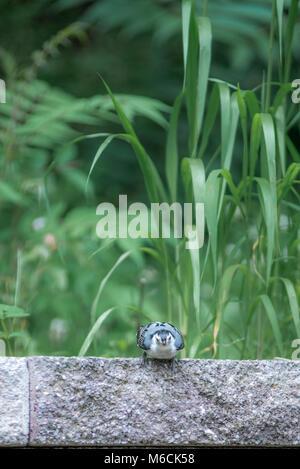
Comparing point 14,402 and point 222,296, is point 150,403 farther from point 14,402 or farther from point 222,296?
point 222,296

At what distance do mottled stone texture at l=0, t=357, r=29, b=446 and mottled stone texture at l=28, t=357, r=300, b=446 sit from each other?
1cm

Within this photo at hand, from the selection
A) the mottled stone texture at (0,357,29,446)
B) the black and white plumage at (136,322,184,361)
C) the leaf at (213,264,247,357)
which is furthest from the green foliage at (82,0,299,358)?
the mottled stone texture at (0,357,29,446)

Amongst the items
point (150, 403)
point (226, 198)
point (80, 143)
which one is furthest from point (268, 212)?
point (80, 143)

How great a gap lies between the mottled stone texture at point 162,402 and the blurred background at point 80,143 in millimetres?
233

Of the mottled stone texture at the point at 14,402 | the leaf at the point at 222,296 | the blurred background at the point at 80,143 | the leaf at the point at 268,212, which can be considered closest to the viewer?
the mottled stone texture at the point at 14,402

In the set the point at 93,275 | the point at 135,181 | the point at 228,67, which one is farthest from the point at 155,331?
the point at 228,67

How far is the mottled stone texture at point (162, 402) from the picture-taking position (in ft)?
4.24

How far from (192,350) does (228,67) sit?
2.83 m

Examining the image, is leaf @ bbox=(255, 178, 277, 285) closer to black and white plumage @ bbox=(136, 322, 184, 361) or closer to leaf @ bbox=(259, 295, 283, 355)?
leaf @ bbox=(259, 295, 283, 355)

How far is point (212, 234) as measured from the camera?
142cm

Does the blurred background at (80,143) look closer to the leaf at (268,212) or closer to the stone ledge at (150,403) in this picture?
the stone ledge at (150,403)

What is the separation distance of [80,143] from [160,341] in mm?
2718

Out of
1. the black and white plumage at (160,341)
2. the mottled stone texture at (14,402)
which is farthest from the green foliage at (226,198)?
the mottled stone texture at (14,402)
